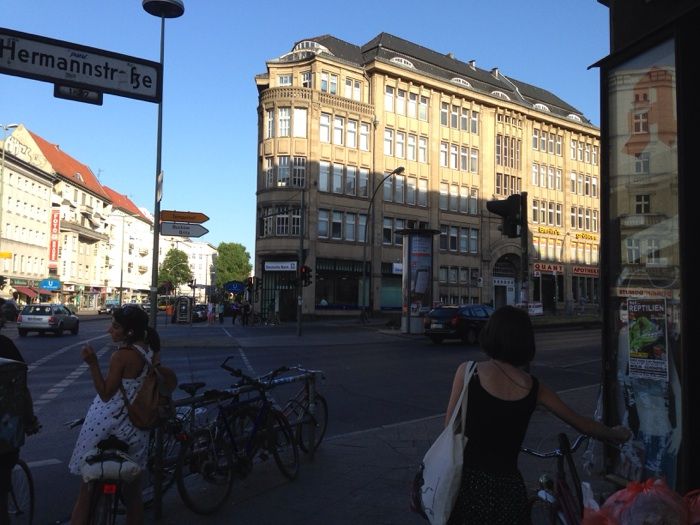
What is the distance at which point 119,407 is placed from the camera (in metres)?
3.84

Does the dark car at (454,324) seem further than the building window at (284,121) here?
No

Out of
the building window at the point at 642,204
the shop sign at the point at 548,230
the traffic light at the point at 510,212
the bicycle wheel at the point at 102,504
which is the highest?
the shop sign at the point at 548,230

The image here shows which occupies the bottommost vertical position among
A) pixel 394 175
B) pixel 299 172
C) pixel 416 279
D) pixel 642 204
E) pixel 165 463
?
pixel 165 463

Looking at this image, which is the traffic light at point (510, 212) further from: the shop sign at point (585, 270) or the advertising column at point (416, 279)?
the shop sign at point (585, 270)

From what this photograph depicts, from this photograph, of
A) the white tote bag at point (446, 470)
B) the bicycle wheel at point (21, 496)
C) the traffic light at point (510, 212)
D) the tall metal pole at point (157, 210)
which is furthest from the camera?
the tall metal pole at point (157, 210)

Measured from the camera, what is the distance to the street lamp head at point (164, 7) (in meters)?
10.1

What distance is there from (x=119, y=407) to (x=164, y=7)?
27.5 ft

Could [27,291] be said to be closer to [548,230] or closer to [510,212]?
[548,230]

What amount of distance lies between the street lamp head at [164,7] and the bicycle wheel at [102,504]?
8.61m

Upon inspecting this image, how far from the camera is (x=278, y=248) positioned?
44438 mm

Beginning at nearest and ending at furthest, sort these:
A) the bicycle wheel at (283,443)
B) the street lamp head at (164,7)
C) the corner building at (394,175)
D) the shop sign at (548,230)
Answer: the bicycle wheel at (283,443), the street lamp head at (164,7), the corner building at (394,175), the shop sign at (548,230)

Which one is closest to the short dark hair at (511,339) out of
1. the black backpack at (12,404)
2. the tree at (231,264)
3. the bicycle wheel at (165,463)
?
the black backpack at (12,404)

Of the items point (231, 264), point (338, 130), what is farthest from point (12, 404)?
point (231, 264)

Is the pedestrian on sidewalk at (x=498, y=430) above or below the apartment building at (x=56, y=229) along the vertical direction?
below
